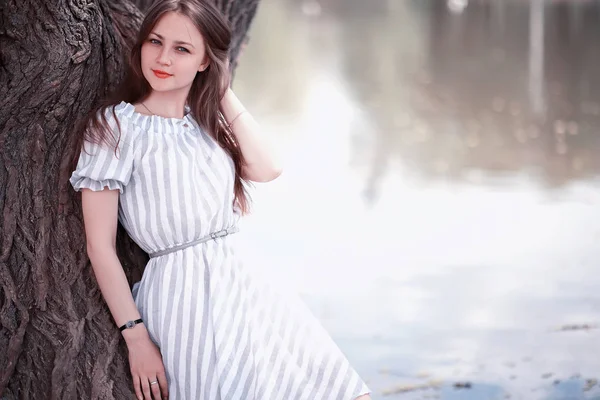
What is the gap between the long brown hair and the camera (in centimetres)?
217

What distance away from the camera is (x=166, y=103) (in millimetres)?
2266

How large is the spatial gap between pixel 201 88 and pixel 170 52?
15 cm

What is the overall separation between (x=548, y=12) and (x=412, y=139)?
9.66 metres

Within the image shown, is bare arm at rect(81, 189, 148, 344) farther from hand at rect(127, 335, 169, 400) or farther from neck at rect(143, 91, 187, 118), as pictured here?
neck at rect(143, 91, 187, 118)

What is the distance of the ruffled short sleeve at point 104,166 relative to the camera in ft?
6.90

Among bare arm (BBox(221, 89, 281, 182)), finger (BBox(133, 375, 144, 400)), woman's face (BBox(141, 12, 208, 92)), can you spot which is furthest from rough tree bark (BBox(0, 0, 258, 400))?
bare arm (BBox(221, 89, 281, 182))

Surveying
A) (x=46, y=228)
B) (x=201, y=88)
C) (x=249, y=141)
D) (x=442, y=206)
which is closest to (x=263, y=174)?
(x=249, y=141)

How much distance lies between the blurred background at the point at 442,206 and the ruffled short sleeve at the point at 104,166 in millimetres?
348

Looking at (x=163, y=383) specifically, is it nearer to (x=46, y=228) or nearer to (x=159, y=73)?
(x=46, y=228)

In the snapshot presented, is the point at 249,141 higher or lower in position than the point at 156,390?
higher

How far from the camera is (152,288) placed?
220cm

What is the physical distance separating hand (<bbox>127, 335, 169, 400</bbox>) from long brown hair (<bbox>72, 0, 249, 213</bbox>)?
0.40m

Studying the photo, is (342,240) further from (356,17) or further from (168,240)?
(356,17)

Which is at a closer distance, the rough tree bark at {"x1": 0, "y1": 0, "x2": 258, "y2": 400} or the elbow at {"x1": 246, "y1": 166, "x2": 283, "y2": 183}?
the rough tree bark at {"x1": 0, "y1": 0, "x2": 258, "y2": 400}
